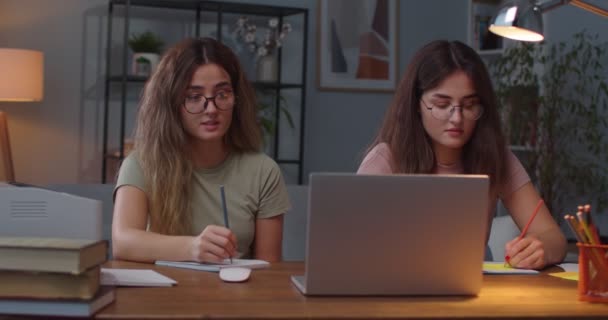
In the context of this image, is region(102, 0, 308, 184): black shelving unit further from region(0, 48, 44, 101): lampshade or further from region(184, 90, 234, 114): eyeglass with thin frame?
region(184, 90, 234, 114): eyeglass with thin frame

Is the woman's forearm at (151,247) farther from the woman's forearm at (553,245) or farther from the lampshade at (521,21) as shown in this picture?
the lampshade at (521,21)

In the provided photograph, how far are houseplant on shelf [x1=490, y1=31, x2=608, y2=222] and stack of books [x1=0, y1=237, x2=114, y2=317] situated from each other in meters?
3.40

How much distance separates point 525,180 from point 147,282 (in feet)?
3.72

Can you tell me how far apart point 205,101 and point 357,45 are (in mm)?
3439

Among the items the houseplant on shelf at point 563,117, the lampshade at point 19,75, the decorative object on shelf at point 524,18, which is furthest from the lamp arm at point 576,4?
the lampshade at point 19,75

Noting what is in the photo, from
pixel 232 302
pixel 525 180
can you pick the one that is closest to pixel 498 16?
pixel 525 180

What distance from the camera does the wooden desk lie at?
46.3 inches

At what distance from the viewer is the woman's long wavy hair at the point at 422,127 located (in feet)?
6.68

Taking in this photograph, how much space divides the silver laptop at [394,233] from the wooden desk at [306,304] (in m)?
0.03

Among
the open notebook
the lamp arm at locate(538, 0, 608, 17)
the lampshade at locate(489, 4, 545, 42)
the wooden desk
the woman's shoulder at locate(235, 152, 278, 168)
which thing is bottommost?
the open notebook

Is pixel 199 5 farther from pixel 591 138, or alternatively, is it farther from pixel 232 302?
pixel 232 302

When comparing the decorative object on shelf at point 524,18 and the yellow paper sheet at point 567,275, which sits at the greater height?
the decorative object on shelf at point 524,18

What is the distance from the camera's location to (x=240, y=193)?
2.09 metres

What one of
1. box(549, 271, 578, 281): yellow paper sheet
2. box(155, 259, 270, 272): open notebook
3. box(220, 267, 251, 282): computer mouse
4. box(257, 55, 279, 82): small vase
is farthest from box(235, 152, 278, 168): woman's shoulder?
box(257, 55, 279, 82): small vase
